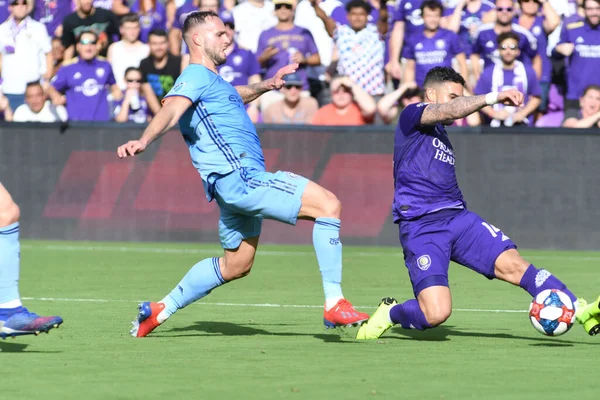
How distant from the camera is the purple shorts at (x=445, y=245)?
8.57m

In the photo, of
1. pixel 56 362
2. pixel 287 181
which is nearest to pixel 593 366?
pixel 287 181

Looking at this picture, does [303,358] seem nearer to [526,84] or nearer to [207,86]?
[207,86]

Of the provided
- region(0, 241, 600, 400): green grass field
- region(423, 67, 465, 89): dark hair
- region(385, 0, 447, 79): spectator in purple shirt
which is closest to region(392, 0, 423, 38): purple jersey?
region(385, 0, 447, 79): spectator in purple shirt

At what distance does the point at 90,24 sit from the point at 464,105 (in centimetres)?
1188

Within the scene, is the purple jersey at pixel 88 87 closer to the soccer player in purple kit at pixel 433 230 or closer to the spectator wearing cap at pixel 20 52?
the spectator wearing cap at pixel 20 52

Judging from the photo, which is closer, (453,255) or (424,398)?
(424,398)

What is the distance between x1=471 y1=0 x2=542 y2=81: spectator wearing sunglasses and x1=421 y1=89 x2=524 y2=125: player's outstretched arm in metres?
8.92

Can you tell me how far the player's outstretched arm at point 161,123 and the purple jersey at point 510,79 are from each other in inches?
353

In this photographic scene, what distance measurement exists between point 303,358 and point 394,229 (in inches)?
375

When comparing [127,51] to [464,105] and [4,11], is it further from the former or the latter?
[464,105]

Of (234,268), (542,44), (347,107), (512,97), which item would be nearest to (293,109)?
(347,107)

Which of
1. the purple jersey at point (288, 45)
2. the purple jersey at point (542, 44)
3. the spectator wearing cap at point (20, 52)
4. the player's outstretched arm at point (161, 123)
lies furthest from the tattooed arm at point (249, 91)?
the spectator wearing cap at point (20, 52)

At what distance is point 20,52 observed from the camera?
731 inches

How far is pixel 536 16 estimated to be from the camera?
17.7 metres
